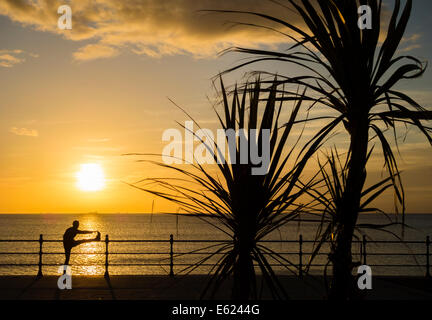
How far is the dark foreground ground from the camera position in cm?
875

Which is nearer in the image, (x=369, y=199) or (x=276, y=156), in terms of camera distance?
(x=276, y=156)

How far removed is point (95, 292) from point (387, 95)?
23.2 feet

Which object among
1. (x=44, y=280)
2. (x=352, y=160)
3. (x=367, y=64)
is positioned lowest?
(x=44, y=280)

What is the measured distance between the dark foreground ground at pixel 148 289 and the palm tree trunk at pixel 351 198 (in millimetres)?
4730

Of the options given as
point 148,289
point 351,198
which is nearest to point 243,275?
point 351,198

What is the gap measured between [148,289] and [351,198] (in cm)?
668

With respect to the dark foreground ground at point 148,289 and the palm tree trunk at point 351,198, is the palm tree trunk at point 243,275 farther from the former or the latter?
the dark foreground ground at point 148,289

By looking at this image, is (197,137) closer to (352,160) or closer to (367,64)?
(352,160)

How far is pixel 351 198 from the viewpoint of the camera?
3.61m

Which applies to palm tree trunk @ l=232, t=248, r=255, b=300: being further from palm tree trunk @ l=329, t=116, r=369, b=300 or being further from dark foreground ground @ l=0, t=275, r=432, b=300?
dark foreground ground @ l=0, t=275, r=432, b=300

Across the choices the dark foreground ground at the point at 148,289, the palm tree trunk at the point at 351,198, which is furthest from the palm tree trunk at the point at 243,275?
A: the dark foreground ground at the point at 148,289

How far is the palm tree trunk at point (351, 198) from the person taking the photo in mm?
3564
